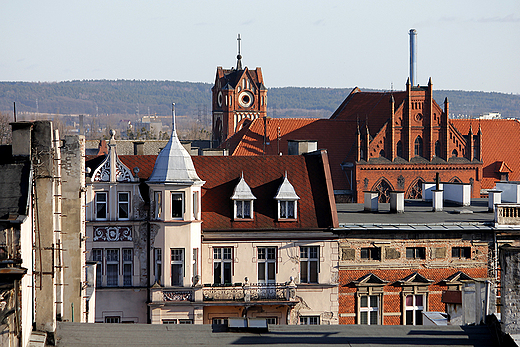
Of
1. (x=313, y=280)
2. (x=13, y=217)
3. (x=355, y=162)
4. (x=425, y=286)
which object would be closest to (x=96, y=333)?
(x=13, y=217)

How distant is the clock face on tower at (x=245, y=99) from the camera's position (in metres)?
114

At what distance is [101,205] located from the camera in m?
28.1

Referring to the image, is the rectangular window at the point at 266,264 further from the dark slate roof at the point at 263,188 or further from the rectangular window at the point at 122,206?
the rectangular window at the point at 122,206

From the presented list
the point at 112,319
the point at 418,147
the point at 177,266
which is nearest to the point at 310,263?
the point at 177,266

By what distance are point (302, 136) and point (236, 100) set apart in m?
33.1

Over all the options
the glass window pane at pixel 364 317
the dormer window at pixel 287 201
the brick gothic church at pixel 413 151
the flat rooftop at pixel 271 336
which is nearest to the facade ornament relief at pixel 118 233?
the dormer window at pixel 287 201

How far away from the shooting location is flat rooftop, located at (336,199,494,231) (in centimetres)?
2938

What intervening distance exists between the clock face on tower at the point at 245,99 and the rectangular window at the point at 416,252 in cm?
8584

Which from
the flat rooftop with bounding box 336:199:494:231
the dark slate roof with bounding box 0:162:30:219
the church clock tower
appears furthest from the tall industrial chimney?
the dark slate roof with bounding box 0:162:30:219

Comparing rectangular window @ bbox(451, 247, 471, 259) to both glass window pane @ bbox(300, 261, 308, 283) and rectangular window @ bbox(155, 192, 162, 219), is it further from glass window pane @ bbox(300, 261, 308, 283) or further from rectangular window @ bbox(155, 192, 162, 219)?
rectangular window @ bbox(155, 192, 162, 219)

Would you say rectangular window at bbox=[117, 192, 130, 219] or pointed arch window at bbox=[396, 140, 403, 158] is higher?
pointed arch window at bbox=[396, 140, 403, 158]

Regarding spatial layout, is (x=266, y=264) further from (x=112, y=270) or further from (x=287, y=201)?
(x=112, y=270)

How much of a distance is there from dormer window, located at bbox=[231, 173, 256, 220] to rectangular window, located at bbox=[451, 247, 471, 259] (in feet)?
24.7

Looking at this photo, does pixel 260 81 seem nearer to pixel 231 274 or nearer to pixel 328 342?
pixel 231 274
